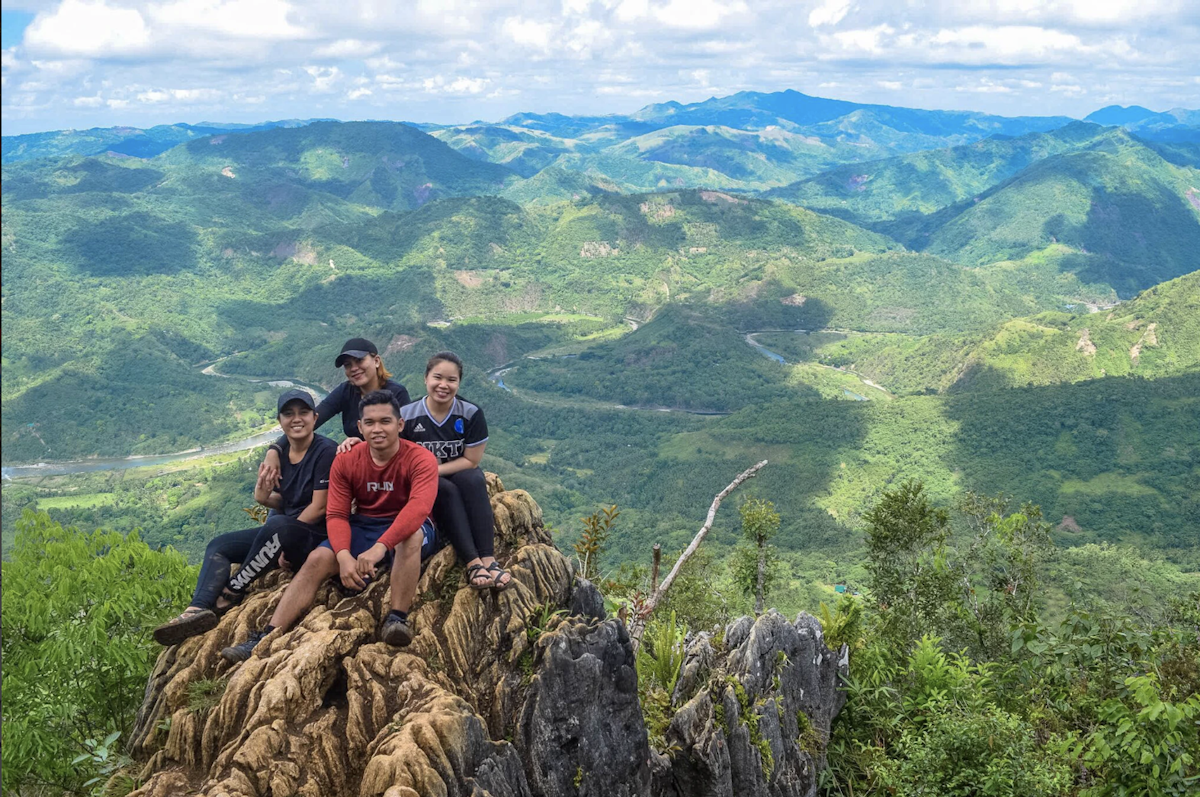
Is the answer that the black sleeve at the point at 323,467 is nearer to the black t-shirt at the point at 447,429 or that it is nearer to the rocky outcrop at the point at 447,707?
the black t-shirt at the point at 447,429

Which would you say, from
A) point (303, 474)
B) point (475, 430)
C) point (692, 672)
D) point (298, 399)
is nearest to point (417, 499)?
point (475, 430)

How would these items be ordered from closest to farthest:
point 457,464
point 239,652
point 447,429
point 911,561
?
point 239,652 → point 457,464 → point 447,429 → point 911,561

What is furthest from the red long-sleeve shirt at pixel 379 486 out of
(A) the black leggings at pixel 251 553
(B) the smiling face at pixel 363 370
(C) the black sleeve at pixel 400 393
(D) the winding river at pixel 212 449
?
(D) the winding river at pixel 212 449

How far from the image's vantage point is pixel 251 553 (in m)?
10.8

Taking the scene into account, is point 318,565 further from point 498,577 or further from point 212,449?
point 212,449

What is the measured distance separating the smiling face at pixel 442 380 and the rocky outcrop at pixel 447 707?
2016 mm

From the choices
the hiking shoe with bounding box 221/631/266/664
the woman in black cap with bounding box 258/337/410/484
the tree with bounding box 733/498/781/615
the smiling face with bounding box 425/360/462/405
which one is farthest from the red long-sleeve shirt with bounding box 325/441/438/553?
the tree with bounding box 733/498/781/615

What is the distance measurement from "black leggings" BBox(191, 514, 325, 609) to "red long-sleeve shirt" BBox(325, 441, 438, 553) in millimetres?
662

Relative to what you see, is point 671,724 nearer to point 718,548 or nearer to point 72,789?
point 72,789

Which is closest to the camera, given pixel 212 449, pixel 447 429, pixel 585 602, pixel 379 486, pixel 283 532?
pixel 379 486

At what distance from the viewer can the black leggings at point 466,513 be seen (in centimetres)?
1097

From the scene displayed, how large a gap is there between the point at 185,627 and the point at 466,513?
3.69 meters

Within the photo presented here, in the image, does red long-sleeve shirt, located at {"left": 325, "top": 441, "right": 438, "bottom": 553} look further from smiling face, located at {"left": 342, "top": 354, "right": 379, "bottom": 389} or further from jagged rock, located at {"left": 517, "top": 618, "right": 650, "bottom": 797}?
jagged rock, located at {"left": 517, "top": 618, "right": 650, "bottom": 797}

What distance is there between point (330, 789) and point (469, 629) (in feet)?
8.33
